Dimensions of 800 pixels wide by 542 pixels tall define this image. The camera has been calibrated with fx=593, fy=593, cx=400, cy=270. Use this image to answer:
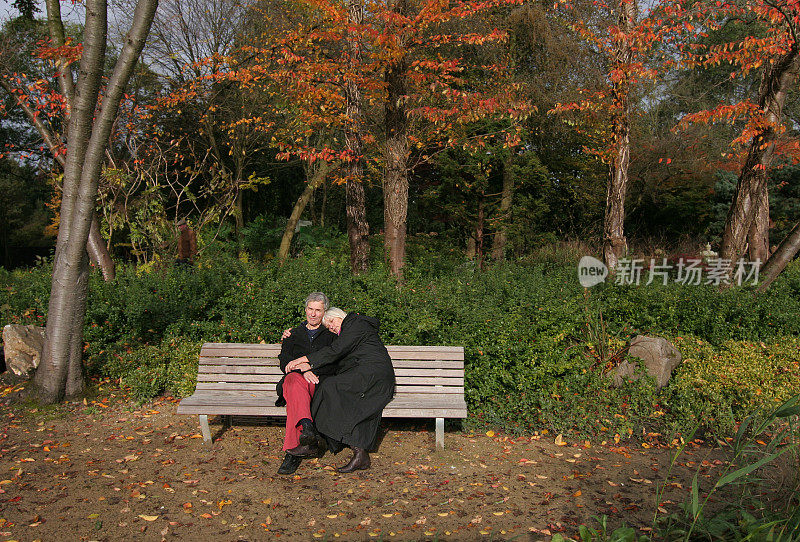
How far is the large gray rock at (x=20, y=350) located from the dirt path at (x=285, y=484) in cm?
63

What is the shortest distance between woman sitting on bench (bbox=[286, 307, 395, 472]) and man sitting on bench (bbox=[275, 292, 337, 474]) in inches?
2.7

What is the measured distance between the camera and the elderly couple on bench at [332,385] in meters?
4.48

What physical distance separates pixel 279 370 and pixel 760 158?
698cm

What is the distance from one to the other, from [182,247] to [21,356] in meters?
5.89

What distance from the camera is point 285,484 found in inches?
164

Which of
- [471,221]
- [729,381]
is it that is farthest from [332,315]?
[471,221]

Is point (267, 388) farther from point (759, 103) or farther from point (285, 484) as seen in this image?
point (759, 103)

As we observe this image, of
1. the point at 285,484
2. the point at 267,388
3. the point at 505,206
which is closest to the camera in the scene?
the point at 285,484

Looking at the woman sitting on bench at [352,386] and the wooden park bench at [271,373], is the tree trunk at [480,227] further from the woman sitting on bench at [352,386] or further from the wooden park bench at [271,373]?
the woman sitting on bench at [352,386]

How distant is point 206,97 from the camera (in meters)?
13.9

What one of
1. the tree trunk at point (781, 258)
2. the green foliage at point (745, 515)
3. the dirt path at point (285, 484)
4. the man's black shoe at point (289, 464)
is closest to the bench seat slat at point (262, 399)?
the dirt path at point (285, 484)

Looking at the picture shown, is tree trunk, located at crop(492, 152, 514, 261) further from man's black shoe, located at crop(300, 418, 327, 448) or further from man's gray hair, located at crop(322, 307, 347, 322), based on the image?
man's black shoe, located at crop(300, 418, 327, 448)

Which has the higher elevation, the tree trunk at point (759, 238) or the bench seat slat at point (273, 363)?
the tree trunk at point (759, 238)

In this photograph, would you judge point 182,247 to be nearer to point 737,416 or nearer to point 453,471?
point 453,471
